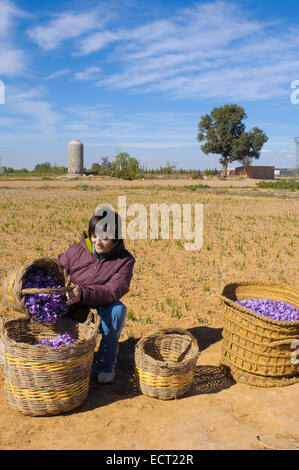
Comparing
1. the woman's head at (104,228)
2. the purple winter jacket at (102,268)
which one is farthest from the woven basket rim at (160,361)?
the woman's head at (104,228)

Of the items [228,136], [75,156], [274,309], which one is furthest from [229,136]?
[274,309]

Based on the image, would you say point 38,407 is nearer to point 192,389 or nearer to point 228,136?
point 192,389

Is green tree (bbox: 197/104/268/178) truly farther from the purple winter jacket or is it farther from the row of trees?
the purple winter jacket

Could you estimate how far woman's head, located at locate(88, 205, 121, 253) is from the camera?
13.2 feet

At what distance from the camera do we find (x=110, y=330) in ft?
13.6

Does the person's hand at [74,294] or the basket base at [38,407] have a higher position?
the person's hand at [74,294]

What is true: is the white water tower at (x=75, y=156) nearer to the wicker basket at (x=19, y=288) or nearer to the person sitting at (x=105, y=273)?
the person sitting at (x=105, y=273)

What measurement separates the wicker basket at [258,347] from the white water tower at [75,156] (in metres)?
61.2

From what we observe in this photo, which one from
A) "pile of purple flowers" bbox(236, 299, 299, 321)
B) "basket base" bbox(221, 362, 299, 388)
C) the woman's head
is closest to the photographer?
the woman's head

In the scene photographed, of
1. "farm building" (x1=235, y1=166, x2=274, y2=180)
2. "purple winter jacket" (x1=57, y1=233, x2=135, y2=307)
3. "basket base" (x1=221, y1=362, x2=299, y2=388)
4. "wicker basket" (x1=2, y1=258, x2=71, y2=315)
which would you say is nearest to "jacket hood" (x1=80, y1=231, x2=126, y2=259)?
"purple winter jacket" (x1=57, y1=233, x2=135, y2=307)

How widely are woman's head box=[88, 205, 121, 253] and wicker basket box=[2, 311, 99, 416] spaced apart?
3.09 feet

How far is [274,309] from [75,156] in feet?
204

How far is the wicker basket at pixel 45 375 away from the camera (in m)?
3.32

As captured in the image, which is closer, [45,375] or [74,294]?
[45,375]
